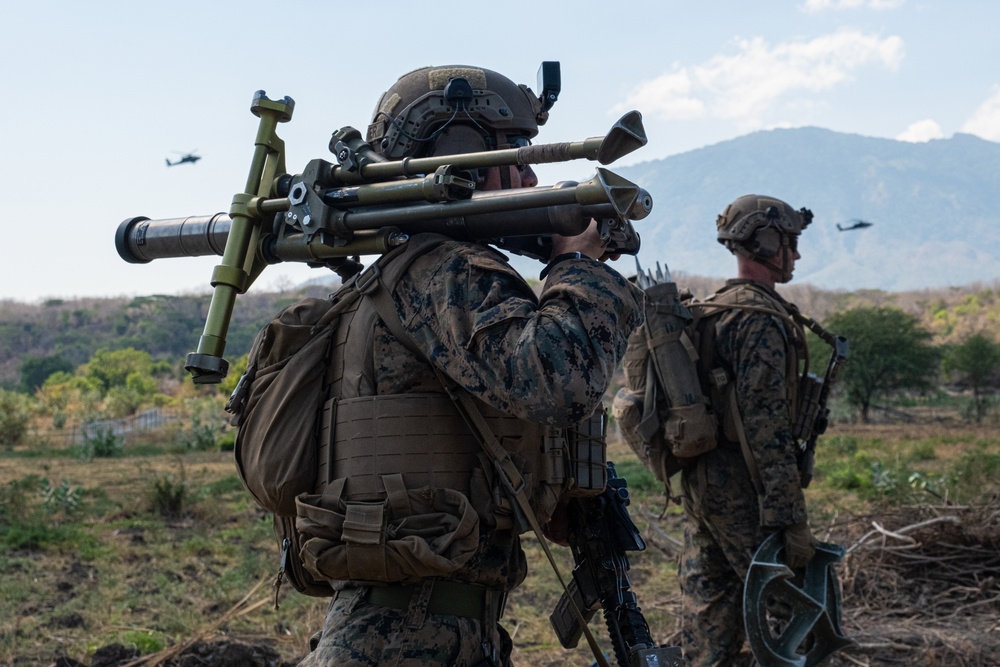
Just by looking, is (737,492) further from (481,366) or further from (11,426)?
(11,426)

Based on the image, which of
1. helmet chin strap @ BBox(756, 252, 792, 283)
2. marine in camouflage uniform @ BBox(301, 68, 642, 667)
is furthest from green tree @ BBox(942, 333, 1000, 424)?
marine in camouflage uniform @ BBox(301, 68, 642, 667)

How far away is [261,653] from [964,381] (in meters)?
22.4

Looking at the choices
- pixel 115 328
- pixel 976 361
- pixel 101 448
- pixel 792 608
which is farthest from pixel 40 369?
pixel 792 608

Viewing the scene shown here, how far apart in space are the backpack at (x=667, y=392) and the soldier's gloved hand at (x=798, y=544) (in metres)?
0.49

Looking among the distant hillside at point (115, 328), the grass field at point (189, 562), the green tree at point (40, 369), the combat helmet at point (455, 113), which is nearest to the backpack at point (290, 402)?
the combat helmet at point (455, 113)

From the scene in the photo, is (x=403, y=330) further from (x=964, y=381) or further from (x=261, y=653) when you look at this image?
(x=964, y=381)

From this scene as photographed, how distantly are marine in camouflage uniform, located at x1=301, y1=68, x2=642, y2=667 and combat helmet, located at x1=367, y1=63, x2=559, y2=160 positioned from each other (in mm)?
A: 365

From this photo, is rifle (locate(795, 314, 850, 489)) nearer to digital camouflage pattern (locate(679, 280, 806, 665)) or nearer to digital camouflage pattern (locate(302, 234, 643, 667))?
digital camouflage pattern (locate(679, 280, 806, 665))

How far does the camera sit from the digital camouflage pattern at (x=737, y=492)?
14.2 feet

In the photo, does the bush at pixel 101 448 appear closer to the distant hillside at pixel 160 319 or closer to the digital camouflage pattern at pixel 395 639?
the digital camouflage pattern at pixel 395 639

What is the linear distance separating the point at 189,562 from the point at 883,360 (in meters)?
18.3

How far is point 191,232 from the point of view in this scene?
2.76 m

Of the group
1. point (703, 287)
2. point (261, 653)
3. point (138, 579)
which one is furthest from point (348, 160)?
point (703, 287)

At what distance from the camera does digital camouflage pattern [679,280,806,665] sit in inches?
170
